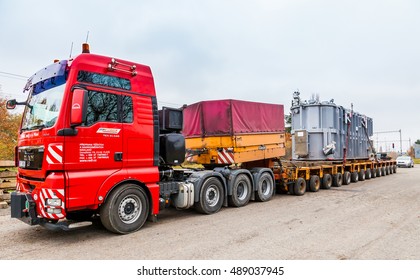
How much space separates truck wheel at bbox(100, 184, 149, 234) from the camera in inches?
222

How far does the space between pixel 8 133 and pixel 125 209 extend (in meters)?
21.8

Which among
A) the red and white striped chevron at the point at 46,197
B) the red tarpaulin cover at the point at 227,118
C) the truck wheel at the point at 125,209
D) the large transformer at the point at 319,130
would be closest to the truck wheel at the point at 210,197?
the red tarpaulin cover at the point at 227,118

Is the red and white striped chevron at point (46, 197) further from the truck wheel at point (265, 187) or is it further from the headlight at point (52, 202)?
the truck wheel at point (265, 187)

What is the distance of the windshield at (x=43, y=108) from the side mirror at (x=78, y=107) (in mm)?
470

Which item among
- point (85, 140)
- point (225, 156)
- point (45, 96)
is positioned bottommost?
point (225, 156)

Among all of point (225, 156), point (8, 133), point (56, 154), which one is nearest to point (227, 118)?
point (225, 156)

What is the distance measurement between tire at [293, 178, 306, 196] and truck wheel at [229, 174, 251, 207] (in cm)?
271

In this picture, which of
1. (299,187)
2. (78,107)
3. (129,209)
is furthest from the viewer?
(299,187)

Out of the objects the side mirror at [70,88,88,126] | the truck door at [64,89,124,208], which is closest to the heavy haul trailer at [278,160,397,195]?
the truck door at [64,89,124,208]

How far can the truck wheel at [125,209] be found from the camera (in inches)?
222

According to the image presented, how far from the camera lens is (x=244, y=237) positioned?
5.54 m

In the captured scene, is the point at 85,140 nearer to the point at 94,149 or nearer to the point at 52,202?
the point at 94,149

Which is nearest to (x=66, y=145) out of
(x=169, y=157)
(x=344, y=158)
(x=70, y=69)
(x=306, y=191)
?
(x=70, y=69)

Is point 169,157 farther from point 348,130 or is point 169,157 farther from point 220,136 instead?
point 348,130
